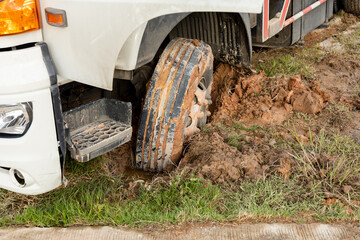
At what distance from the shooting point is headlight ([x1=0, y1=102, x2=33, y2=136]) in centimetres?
234

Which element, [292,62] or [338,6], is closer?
[292,62]

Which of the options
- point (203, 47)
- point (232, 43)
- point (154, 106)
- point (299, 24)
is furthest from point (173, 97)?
point (299, 24)

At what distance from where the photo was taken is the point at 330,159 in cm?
314

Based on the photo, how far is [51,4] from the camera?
233 cm

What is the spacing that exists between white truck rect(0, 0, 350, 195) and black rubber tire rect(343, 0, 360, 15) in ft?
14.7

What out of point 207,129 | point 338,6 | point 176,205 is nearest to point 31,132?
point 176,205

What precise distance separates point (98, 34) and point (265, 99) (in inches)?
82.9

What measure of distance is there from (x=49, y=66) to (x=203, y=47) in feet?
4.12

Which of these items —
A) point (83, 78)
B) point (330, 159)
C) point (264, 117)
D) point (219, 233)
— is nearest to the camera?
point (83, 78)

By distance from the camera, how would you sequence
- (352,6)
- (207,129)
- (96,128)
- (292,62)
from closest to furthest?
(96,128)
(207,129)
(292,62)
(352,6)

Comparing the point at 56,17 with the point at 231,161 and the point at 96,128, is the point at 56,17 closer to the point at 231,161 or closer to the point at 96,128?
the point at 96,128

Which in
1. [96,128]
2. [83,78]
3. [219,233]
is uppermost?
[83,78]

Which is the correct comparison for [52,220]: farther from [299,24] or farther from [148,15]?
[299,24]

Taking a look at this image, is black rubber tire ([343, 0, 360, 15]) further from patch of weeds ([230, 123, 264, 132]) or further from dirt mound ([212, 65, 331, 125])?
patch of weeds ([230, 123, 264, 132])
